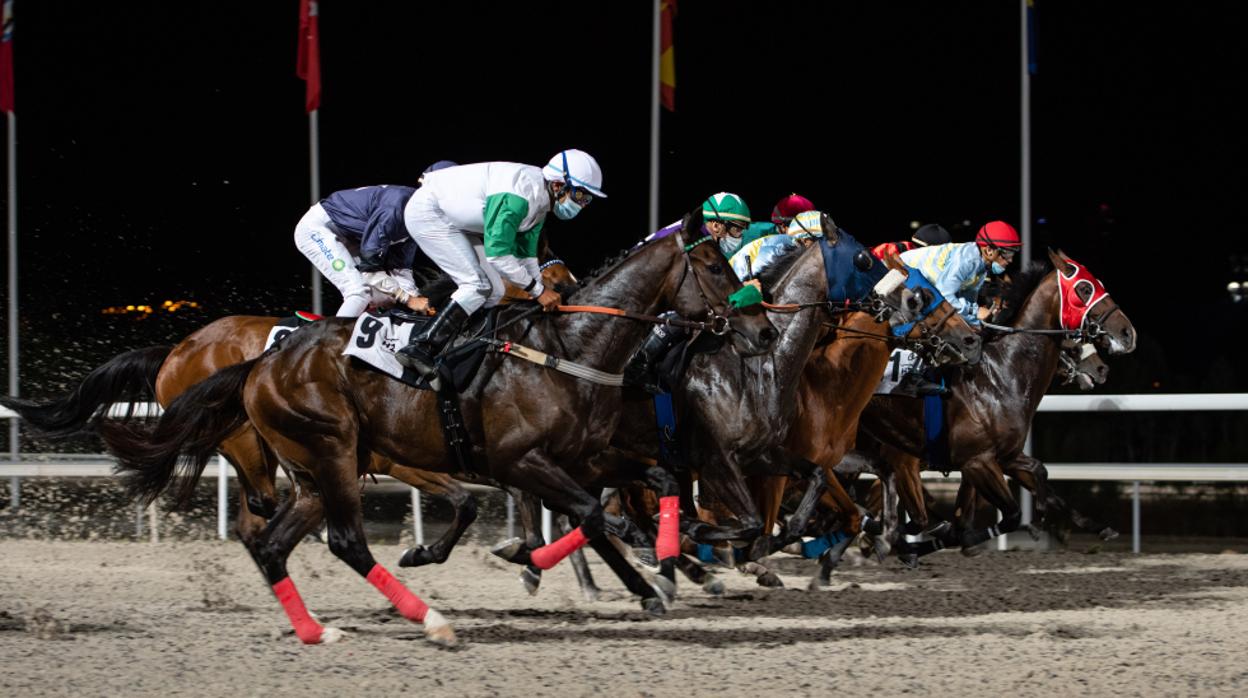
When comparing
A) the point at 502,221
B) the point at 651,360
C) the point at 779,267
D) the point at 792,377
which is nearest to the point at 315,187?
the point at 779,267

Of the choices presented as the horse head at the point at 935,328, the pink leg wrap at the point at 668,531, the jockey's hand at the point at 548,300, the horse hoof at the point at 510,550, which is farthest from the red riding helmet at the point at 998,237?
the jockey's hand at the point at 548,300

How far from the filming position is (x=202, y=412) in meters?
5.83

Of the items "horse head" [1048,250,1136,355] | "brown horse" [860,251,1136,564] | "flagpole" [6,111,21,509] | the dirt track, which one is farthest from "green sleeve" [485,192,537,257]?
"flagpole" [6,111,21,509]

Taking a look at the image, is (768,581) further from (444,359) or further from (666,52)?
(666,52)

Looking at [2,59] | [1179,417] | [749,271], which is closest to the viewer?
[749,271]

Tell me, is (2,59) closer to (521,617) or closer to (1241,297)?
(521,617)

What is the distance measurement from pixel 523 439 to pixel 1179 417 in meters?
15.7

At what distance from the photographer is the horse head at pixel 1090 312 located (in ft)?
25.5

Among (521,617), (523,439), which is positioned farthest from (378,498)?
(523,439)

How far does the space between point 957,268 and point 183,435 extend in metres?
3.86

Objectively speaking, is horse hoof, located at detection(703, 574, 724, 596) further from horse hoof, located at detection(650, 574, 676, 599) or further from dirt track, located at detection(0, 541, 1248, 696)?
horse hoof, located at detection(650, 574, 676, 599)

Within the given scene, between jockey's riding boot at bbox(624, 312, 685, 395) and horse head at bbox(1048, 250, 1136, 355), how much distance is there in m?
2.44

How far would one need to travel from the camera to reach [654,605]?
6195 mm

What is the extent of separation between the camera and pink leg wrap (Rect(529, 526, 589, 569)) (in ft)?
18.0
